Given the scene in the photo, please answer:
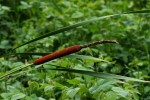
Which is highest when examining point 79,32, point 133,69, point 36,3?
point 36,3

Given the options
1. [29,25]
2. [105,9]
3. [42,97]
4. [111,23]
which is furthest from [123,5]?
[42,97]


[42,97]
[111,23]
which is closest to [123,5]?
[111,23]

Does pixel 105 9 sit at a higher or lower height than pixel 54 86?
higher

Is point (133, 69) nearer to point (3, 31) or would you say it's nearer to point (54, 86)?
point (54, 86)

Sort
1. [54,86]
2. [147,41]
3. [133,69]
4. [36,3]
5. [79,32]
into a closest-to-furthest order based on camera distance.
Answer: [54,86] < [133,69] < [147,41] < [79,32] < [36,3]

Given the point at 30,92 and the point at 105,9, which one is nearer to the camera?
the point at 30,92

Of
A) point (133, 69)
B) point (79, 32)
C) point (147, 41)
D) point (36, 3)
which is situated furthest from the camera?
point (36, 3)
